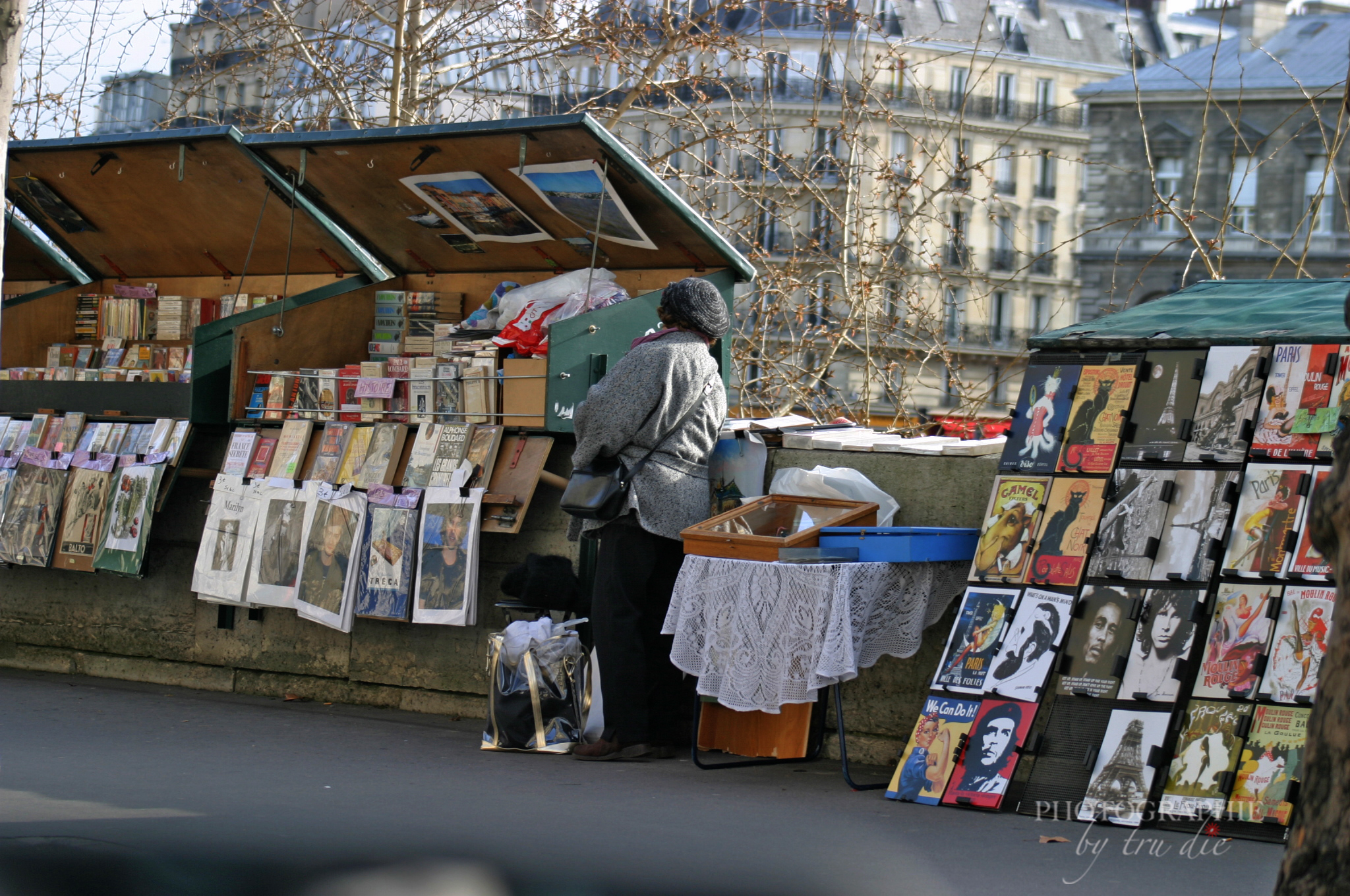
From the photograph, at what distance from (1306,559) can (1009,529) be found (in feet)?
3.27

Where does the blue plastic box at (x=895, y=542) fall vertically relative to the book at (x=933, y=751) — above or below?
above

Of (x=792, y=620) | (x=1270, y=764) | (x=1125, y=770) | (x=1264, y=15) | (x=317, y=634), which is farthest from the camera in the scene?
(x=1264, y=15)

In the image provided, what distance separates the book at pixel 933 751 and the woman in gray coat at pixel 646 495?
3.87 ft

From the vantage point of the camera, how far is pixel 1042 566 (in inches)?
197

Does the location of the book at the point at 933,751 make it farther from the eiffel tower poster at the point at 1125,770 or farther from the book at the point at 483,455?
the book at the point at 483,455

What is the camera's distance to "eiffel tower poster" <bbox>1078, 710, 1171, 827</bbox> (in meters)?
4.51

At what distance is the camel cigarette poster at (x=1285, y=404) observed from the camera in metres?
4.67

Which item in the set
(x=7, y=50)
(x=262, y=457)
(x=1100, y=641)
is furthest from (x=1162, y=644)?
(x=262, y=457)

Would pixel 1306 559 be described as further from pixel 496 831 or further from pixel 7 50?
pixel 7 50

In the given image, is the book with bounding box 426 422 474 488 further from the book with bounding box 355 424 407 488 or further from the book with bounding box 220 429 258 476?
the book with bounding box 220 429 258 476

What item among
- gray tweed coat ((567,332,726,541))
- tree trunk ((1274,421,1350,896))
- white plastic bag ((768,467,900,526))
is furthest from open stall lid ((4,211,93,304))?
tree trunk ((1274,421,1350,896))

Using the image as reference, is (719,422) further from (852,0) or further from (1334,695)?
(852,0)

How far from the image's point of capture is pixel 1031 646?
4.91 meters

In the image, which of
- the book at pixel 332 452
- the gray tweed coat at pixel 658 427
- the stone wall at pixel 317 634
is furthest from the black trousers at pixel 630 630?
the book at pixel 332 452
